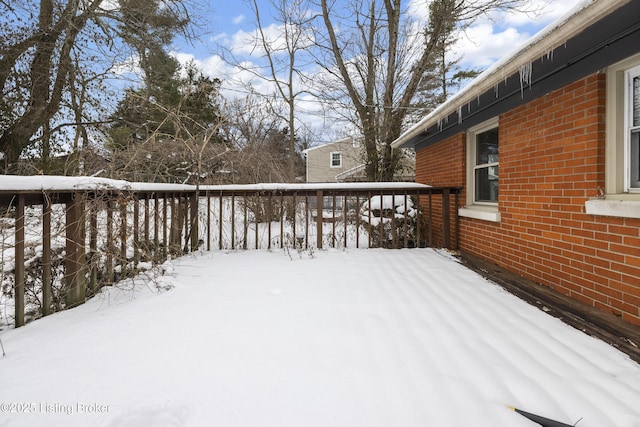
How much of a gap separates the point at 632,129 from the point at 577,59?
71cm

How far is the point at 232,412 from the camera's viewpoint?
143 centimetres

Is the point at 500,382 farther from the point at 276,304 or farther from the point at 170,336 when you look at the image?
the point at 170,336

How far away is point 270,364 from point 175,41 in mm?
10178

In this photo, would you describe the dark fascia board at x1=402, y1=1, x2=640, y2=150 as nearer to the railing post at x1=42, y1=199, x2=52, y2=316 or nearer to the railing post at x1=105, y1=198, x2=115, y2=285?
the railing post at x1=105, y1=198, x2=115, y2=285

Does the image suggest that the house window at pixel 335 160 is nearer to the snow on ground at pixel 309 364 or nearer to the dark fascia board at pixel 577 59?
the dark fascia board at pixel 577 59

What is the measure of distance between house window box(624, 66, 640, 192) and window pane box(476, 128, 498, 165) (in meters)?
2.06

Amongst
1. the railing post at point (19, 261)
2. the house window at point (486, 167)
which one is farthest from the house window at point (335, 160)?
the railing post at point (19, 261)

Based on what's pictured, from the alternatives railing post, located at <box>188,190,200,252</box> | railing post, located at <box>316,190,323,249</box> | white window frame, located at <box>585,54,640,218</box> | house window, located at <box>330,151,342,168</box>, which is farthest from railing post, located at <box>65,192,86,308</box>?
house window, located at <box>330,151,342,168</box>

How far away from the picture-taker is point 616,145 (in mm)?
2424

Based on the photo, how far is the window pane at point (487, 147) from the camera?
4.46 meters

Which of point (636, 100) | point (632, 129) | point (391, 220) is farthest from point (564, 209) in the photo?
point (391, 220)

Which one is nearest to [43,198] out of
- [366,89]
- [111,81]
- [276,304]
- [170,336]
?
[170,336]

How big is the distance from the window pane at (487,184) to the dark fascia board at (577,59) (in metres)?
0.87

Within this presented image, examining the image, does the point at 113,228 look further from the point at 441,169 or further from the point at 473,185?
the point at 441,169
